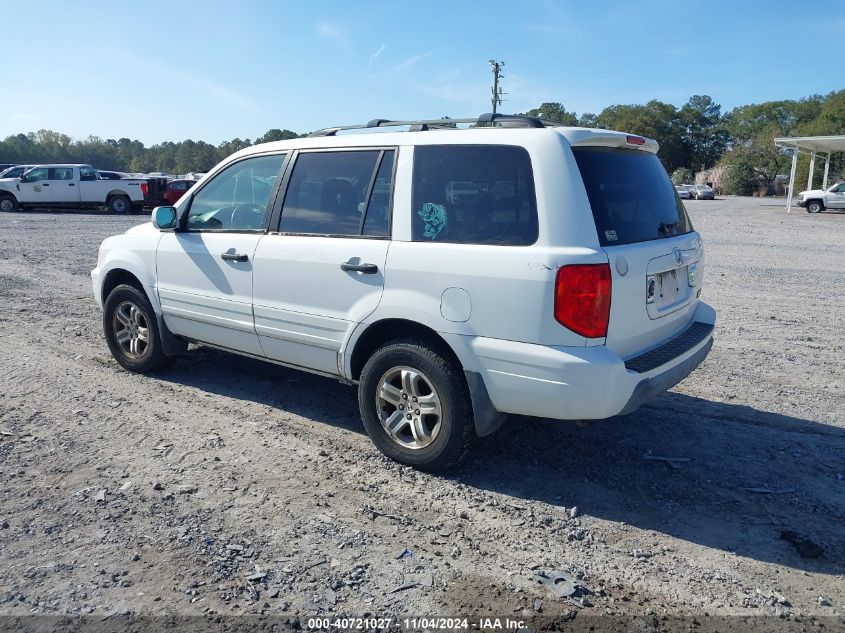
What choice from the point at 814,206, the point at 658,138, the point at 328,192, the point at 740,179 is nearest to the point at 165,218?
the point at 328,192

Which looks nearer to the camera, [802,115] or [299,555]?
[299,555]

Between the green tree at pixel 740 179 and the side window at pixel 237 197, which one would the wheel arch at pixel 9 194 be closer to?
the side window at pixel 237 197

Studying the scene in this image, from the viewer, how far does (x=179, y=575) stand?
3.14 metres

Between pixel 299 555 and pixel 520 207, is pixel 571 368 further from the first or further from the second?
pixel 299 555

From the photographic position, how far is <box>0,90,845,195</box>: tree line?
88.9 meters

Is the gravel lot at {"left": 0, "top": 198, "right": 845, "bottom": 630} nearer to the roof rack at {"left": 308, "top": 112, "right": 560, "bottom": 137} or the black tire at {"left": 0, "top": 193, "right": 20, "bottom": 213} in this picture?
the roof rack at {"left": 308, "top": 112, "right": 560, "bottom": 137}

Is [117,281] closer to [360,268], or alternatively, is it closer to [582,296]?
[360,268]

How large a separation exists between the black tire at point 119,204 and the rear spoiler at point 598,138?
27.5 meters

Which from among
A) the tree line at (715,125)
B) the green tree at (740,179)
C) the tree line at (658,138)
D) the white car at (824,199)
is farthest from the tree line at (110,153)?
the white car at (824,199)

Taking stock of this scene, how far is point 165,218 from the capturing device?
543 cm

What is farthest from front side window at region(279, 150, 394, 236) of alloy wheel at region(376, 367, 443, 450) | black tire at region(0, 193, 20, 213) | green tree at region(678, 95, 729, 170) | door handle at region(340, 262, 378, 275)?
green tree at region(678, 95, 729, 170)

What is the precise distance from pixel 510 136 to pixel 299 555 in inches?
98.3

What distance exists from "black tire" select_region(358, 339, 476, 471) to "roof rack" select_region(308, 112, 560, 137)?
1425 mm

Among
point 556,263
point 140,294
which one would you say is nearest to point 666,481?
point 556,263
